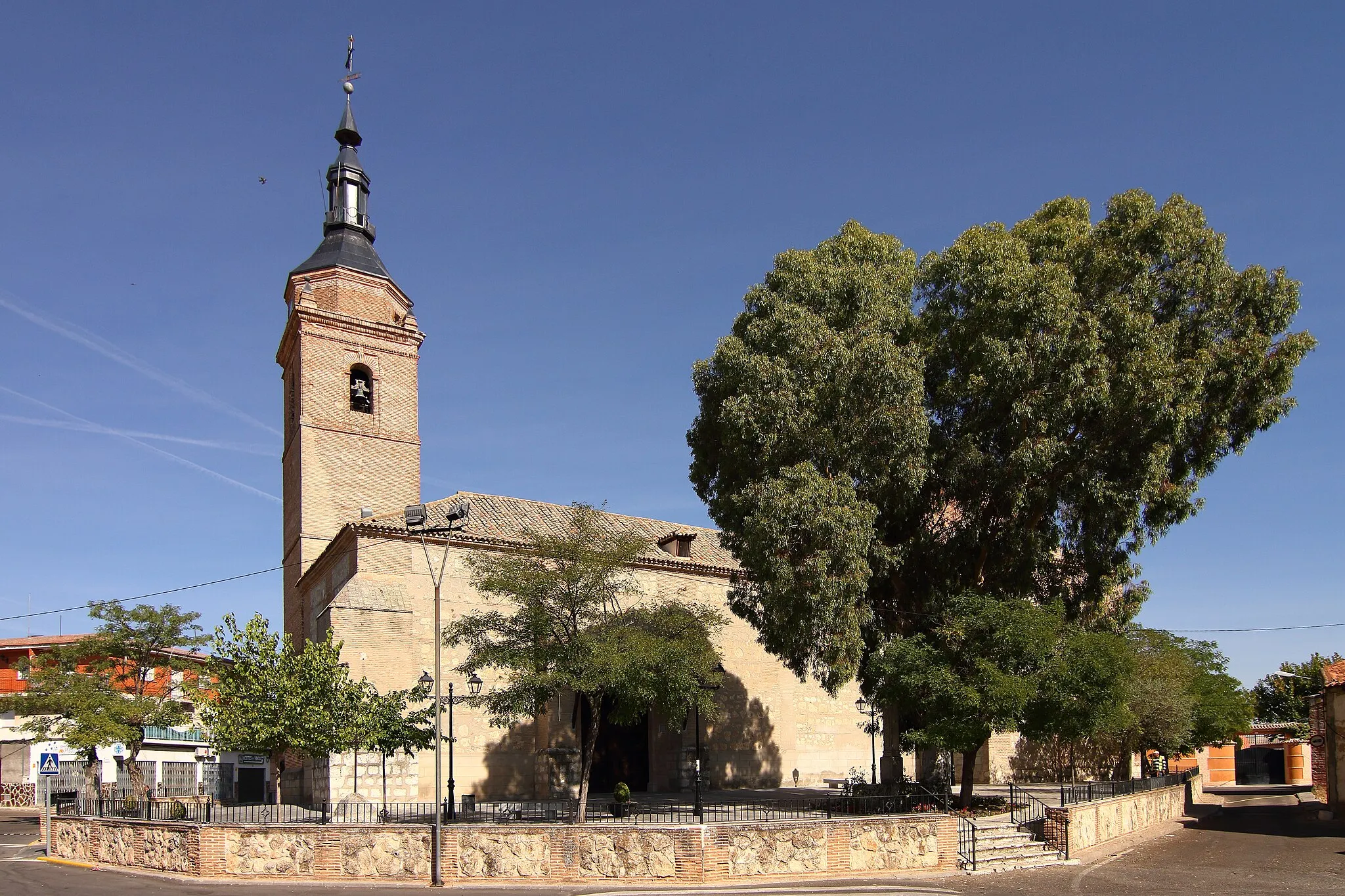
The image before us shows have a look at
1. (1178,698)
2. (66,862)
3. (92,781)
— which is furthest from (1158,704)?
(92,781)

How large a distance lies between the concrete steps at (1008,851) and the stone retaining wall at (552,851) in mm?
1798

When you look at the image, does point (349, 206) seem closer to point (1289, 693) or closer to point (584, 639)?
point (584, 639)

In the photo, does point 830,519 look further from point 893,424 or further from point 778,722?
point 778,722

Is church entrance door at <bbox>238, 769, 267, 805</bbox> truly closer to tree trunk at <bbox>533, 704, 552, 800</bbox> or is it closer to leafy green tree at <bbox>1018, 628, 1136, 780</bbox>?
tree trunk at <bbox>533, 704, 552, 800</bbox>

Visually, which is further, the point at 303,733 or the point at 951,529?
the point at 951,529

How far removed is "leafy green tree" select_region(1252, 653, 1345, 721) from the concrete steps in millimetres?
30974

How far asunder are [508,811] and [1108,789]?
13.6 meters

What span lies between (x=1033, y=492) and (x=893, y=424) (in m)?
3.43

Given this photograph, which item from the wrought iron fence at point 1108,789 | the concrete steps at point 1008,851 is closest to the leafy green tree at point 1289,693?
the wrought iron fence at point 1108,789

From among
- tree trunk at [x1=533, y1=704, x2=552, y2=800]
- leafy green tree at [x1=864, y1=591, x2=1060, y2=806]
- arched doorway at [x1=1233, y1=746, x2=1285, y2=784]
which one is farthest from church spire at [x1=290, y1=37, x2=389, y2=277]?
arched doorway at [x1=1233, y1=746, x2=1285, y2=784]

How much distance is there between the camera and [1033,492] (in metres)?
20.0

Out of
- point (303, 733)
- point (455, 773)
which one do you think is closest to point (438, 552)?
point (455, 773)

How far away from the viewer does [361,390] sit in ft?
105

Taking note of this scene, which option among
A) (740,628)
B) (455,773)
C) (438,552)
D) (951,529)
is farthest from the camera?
(740,628)
